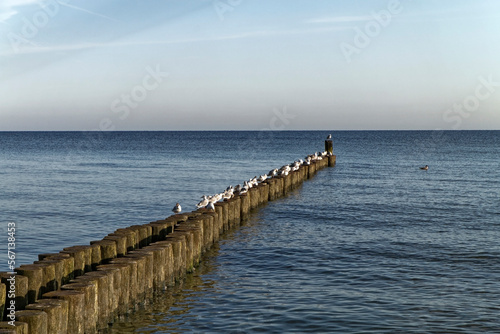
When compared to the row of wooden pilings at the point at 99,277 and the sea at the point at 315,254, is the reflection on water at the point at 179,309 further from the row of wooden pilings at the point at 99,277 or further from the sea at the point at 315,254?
the row of wooden pilings at the point at 99,277

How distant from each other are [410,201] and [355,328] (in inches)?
648

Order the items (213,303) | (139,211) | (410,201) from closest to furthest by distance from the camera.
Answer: (213,303), (139,211), (410,201)

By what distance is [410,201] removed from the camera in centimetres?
2459

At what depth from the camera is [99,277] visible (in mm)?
8266

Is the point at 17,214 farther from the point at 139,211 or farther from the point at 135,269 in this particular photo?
the point at 135,269

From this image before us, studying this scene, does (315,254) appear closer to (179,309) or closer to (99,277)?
(179,309)

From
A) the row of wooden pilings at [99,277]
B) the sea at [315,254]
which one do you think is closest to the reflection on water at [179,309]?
the sea at [315,254]

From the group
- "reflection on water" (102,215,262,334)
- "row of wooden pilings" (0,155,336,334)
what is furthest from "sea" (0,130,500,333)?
"row of wooden pilings" (0,155,336,334)

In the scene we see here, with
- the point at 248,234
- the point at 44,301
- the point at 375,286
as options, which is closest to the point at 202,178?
the point at 248,234

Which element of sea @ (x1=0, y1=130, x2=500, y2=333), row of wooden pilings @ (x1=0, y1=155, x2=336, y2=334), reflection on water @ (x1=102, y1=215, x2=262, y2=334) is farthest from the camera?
sea @ (x1=0, y1=130, x2=500, y2=333)

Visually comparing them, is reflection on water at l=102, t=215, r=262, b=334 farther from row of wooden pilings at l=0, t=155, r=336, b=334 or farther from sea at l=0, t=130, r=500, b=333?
row of wooden pilings at l=0, t=155, r=336, b=334

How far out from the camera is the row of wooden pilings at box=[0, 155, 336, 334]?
23.6 ft

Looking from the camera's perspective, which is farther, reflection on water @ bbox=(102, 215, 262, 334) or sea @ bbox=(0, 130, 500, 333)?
sea @ bbox=(0, 130, 500, 333)

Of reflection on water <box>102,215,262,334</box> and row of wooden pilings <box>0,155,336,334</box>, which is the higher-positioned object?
row of wooden pilings <box>0,155,336,334</box>
